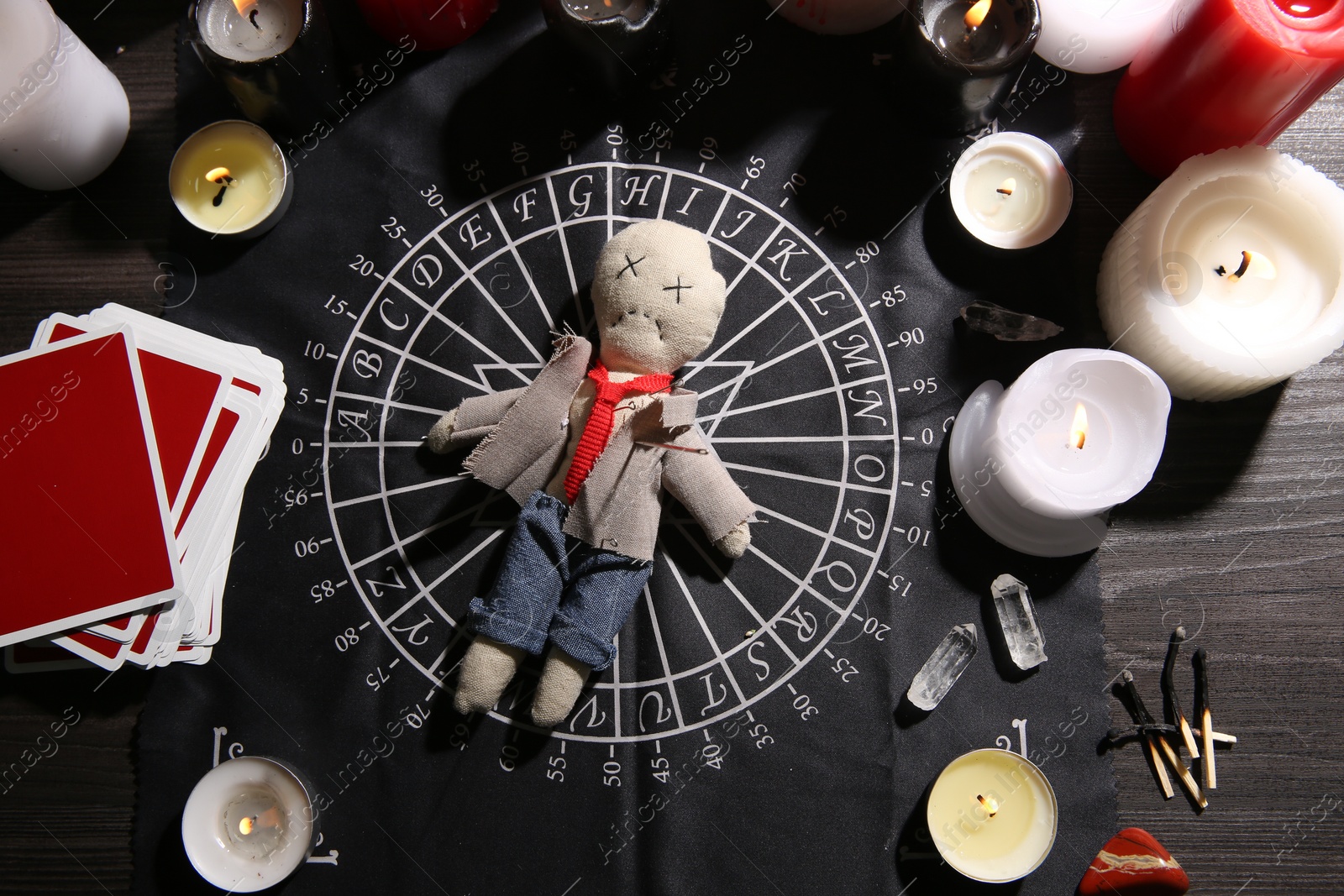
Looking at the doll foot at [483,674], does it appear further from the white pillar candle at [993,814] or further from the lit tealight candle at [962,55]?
the lit tealight candle at [962,55]

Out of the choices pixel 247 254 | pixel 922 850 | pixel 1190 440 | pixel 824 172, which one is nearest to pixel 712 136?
pixel 824 172

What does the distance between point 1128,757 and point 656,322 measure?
2.77ft

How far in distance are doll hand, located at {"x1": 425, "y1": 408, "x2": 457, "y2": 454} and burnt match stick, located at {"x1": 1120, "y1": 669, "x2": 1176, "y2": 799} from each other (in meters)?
0.96

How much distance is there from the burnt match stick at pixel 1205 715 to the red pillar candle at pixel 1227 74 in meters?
0.68

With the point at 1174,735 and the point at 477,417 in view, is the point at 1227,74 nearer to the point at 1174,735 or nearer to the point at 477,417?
the point at 1174,735

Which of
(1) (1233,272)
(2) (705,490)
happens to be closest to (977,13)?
(1) (1233,272)

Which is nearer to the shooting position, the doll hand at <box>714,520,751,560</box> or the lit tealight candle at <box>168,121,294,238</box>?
the doll hand at <box>714,520,751,560</box>

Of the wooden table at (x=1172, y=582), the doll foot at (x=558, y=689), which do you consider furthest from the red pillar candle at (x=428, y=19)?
the doll foot at (x=558, y=689)

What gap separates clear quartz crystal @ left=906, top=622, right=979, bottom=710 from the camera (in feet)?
3.58

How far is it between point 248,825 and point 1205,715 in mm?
1248

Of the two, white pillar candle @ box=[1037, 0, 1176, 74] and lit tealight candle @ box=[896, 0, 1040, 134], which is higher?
lit tealight candle @ box=[896, 0, 1040, 134]

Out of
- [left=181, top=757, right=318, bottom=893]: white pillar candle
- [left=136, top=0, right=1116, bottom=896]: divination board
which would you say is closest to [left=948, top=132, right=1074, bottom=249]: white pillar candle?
[left=136, top=0, right=1116, bottom=896]: divination board

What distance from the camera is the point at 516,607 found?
3.44 feet

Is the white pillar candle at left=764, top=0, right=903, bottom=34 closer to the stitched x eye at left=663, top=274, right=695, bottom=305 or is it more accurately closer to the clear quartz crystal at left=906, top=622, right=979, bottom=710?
the stitched x eye at left=663, top=274, right=695, bottom=305
